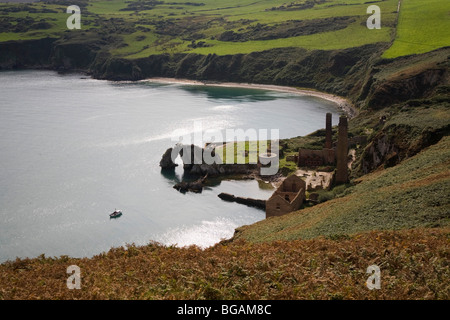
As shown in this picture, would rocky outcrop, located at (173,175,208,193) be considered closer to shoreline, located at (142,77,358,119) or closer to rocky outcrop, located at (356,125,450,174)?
rocky outcrop, located at (356,125,450,174)

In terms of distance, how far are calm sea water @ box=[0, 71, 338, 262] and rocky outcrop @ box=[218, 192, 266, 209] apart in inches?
50.2

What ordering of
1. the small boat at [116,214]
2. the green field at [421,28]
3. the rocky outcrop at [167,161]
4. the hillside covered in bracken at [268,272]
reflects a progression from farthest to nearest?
the green field at [421,28]
the rocky outcrop at [167,161]
the small boat at [116,214]
the hillside covered in bracken at [268,272]

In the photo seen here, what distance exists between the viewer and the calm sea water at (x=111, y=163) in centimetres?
6062

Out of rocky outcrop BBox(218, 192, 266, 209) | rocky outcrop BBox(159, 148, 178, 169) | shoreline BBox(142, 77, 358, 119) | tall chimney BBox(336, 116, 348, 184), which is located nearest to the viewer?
tall chimney BBox(336, 116, 348, 184)

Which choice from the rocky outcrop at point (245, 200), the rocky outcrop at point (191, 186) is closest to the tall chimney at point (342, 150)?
the rocky outcrop at point (245, 200)

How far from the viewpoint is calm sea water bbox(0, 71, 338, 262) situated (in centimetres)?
6062

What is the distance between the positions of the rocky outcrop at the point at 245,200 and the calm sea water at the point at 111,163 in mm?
1276

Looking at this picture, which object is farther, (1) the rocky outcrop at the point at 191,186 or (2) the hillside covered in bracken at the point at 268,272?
(1) the rocky outcrop at the point at 191,186

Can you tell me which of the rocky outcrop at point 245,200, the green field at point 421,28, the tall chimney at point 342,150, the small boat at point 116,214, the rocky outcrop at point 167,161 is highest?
the green field at point 421,28

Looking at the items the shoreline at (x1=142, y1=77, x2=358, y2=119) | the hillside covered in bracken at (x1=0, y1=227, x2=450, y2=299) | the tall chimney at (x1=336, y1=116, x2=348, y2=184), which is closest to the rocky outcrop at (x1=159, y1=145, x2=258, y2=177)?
the tall chimney at (x1=336, y1=116, x2=348, y2=184)

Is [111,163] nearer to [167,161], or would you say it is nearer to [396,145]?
[167,161]

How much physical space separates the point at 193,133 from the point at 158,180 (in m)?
34.8

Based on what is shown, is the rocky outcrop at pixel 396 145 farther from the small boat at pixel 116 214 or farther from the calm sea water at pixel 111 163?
the small boat at pixel 116 214

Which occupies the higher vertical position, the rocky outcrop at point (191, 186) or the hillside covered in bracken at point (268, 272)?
the hillside covered in bracken at point (268, 272)
